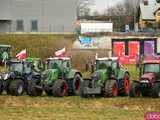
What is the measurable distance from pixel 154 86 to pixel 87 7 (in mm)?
99929

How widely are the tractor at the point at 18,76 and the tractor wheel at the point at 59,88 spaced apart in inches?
55.7

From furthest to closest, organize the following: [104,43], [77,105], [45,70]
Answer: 1. [104,43]
2. [45,70]
3. [77,105]

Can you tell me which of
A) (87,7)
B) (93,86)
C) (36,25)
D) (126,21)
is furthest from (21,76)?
(87,7)

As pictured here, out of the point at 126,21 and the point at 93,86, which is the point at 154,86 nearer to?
the point at 93,86

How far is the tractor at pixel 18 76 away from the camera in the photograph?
27719 mm

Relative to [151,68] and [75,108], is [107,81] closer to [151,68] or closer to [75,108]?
[151,68]

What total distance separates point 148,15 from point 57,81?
267ft

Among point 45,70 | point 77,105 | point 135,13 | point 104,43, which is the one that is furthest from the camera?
point 135,13

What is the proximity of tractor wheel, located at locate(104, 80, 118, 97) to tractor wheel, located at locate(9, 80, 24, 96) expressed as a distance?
4225 mm

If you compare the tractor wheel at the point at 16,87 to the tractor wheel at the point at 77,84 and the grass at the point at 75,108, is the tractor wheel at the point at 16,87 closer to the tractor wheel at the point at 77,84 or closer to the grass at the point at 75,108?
the grass at the point at 75,108

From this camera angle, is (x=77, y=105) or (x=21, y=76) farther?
(x=21, y=76)

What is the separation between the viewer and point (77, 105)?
2366 centimetres

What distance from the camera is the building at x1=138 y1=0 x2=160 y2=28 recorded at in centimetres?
10146

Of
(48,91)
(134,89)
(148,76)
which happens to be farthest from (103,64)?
(48,91)
